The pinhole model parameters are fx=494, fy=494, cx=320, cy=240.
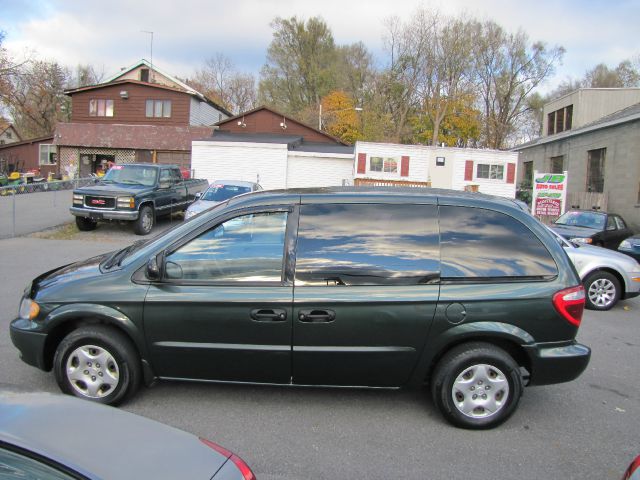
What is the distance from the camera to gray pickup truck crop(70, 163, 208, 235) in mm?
13070

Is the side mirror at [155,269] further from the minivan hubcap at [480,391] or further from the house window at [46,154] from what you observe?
the house window at [46,154]

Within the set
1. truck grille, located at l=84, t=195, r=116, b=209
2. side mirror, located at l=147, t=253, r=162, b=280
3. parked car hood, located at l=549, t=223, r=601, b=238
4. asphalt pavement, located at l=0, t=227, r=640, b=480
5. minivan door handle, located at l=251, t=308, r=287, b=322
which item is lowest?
asphalt pavement, located at l=0, t=227, r=640, b=480

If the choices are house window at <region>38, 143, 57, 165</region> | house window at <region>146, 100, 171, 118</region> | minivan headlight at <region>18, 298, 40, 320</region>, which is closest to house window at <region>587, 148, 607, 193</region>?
minivan headlight at <region>18, 298, 40, 320</region>

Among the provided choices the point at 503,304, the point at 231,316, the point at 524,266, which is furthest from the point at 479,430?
the point at 231,316

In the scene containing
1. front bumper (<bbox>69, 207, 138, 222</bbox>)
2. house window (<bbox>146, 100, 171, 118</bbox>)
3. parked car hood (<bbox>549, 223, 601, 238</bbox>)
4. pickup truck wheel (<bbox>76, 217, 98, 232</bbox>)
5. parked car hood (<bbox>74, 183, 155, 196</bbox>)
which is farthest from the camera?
house window (<bbox>146, 100, 171, 118</bbox>)

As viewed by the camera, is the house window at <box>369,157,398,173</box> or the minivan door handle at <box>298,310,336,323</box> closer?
the minivan door handle at <box>298,310,336,323</box>

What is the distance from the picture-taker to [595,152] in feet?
81.5

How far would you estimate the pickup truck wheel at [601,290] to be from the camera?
8.02m

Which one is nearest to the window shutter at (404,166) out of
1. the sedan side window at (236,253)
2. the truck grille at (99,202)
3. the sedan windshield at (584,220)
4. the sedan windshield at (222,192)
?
the sedan windshield at (584,220)

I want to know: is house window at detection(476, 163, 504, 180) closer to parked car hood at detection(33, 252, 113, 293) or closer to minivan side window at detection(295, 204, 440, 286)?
minivan side window at detection(295, 204, 440, 286)

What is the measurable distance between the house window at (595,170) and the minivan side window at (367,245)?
23922mm

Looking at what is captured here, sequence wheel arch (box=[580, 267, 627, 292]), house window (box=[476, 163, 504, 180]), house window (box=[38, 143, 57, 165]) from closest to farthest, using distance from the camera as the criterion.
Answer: wheel arch (box=[580, 267, 627, 292])
house window (box=[476, 163, 504, 180])
house window (box=[38, 143, 57, 165])

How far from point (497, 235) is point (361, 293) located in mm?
1176

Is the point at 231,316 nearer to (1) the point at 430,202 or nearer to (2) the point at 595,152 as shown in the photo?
(1) the point at 430,202
